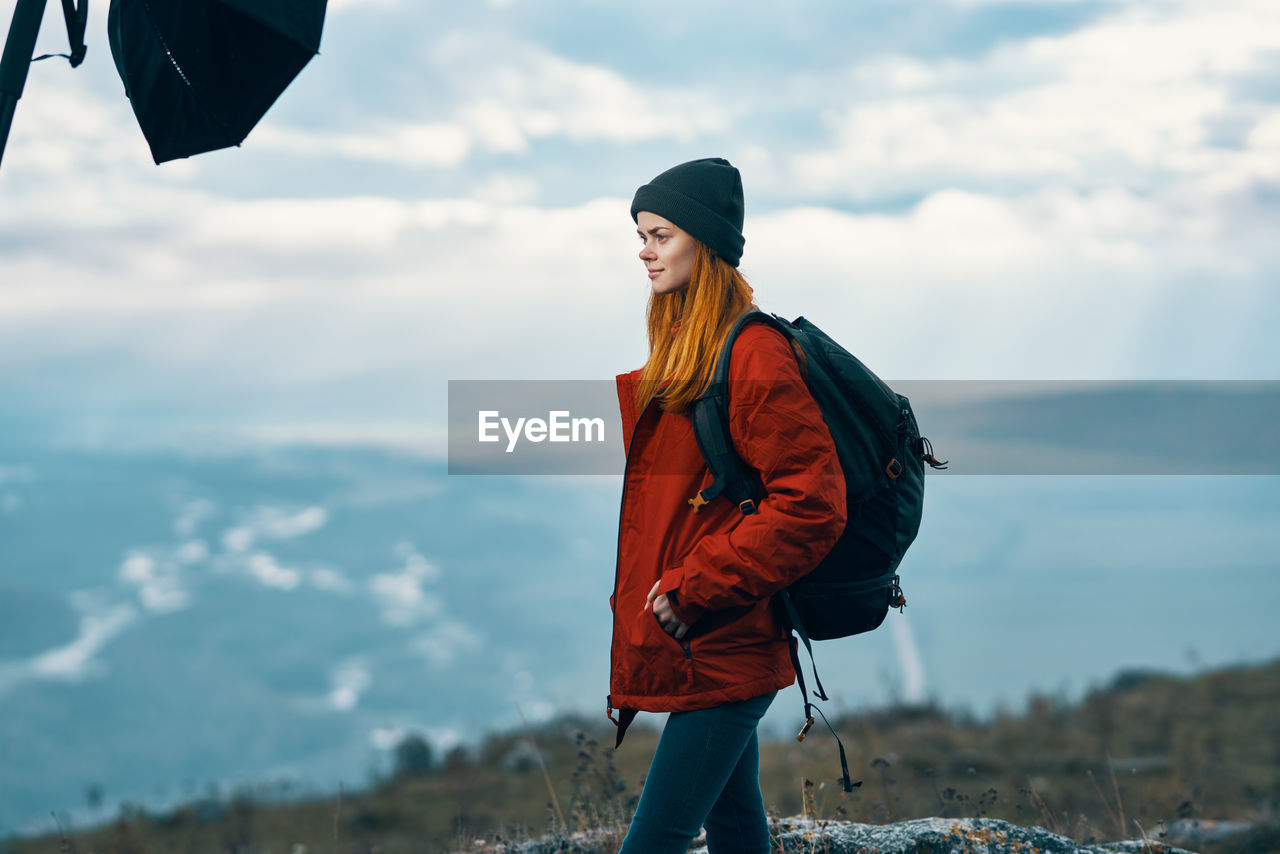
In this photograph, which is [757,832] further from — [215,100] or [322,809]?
[322,809]

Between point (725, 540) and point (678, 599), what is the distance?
0.18 meters

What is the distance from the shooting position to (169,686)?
103 m

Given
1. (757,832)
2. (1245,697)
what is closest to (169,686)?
(1245,697)

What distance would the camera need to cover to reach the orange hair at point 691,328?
2.38 meters

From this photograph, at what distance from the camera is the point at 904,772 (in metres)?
10.9

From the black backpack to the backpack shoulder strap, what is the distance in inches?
3.4

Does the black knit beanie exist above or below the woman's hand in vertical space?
above

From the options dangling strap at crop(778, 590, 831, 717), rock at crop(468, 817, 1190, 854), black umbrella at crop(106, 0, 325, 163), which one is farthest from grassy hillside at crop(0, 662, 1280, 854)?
black umbrella at crop(106, 0, 325, 163)

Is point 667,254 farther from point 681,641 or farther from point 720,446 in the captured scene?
point 681,641

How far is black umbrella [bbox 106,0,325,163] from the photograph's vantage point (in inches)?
118

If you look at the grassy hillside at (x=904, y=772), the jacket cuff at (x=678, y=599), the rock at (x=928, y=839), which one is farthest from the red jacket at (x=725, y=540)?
the grassy hillside at (x=904, y=772)

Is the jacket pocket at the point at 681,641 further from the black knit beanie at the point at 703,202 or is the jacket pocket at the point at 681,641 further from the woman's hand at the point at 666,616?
the black knit beanie at the point at 703,202

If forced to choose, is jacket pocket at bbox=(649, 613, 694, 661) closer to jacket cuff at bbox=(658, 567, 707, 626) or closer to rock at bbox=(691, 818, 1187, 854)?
jacket cuff at bbox=(658, 567, 707, 626)

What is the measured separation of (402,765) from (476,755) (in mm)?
1145
